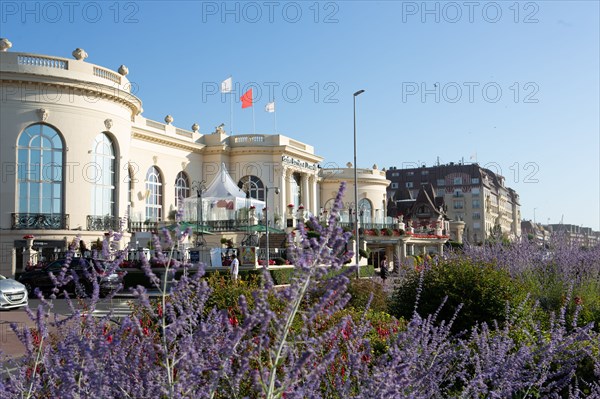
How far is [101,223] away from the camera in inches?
1364

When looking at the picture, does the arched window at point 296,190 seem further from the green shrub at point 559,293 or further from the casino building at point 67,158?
the green shrub at point 559,293

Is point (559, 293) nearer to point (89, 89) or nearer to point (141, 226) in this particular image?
point (89, 89)

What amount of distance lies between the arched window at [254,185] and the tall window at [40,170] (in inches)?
762

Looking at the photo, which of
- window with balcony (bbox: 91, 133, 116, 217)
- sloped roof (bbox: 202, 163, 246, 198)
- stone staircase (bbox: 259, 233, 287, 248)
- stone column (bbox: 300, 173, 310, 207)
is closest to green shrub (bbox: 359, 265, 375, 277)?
stone staircase (bbox: 259, 233, 287, 248)

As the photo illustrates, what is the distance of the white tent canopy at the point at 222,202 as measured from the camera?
3734cm

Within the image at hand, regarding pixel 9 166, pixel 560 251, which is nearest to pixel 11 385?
pixel 560 251

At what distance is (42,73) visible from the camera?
32094 millimetres

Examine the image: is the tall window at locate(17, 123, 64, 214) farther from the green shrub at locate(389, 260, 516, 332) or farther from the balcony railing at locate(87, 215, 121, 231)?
the green shrub at locate(389, 260, 516, 332)

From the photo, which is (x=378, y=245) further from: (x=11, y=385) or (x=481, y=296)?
(x=11, y=385)

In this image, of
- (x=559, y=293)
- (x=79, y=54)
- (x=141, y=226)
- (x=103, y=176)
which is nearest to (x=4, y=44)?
(x=79, y=54)

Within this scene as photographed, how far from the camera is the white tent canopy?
37.3 meters

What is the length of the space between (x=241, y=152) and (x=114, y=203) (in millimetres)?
16109

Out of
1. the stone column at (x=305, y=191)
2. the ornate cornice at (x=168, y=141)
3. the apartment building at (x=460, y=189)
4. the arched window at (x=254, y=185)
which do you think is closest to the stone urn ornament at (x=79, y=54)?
the ornate cornice at (x=168, y=141)

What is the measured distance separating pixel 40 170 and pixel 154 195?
40.8 ft
